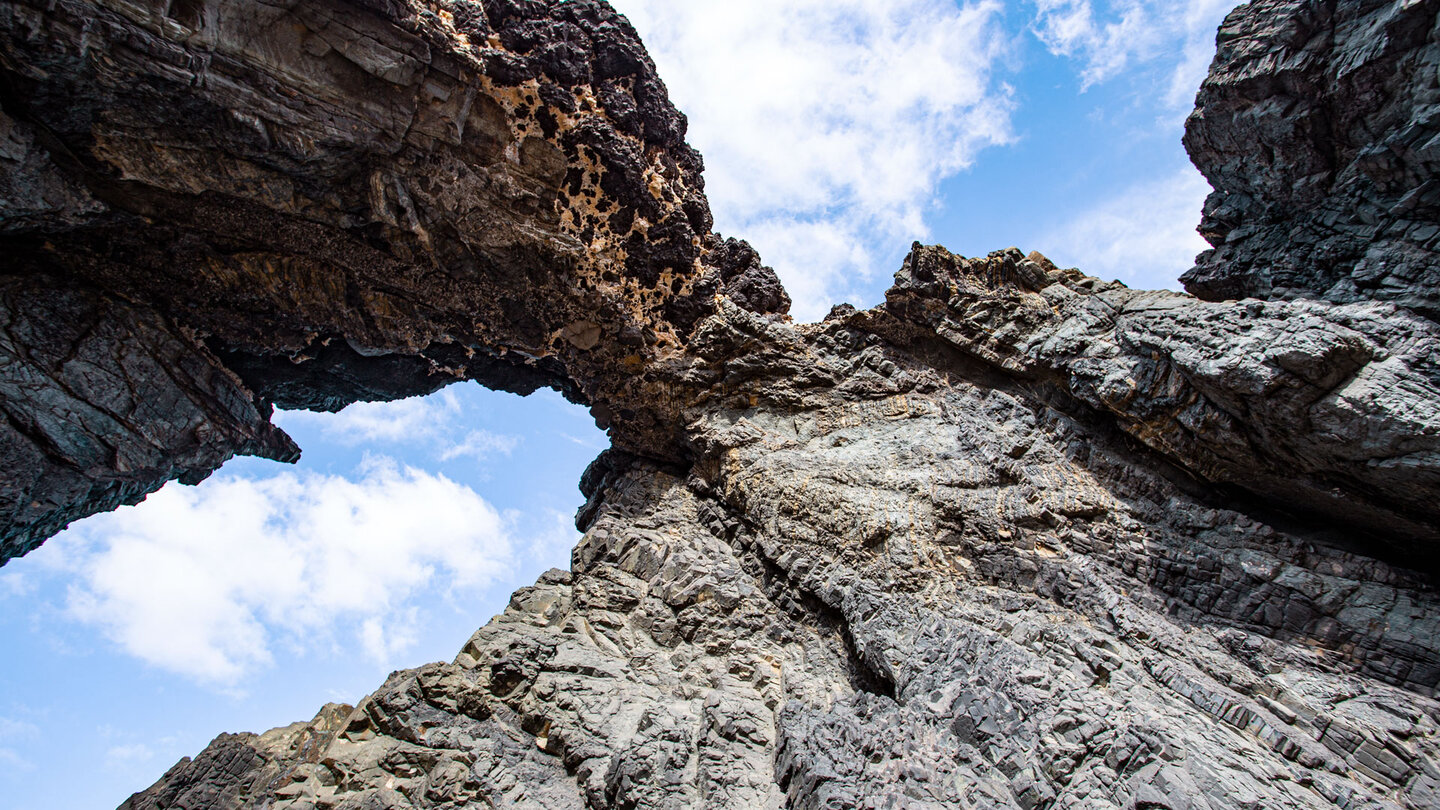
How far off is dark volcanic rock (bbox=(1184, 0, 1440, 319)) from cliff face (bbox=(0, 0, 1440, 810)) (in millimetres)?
150

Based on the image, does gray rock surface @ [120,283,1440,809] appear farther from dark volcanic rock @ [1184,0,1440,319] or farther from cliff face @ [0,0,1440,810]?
dark volcanic rock @ [1184,0,1440,319]

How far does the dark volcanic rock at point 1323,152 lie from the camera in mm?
9875

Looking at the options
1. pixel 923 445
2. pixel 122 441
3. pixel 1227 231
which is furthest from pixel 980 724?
pixel 122 441

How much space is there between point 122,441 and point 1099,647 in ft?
65.7

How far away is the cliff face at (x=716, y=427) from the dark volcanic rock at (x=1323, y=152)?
15cm

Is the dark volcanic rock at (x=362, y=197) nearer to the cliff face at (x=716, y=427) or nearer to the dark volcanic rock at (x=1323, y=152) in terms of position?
the cliff face at (x=716, y=427)

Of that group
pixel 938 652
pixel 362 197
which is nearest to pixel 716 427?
pixel 938 652

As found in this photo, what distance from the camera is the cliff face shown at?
371 inches

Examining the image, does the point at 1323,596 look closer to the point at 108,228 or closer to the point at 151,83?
the point at 151,83

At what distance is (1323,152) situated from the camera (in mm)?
11508

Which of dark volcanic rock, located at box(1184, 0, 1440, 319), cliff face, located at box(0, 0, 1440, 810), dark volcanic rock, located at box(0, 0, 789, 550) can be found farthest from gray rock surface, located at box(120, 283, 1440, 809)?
dark volcanic rock, located at box(0, 0, 789, 550)

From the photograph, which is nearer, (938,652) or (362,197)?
(938,652)

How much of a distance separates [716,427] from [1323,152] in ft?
42.8

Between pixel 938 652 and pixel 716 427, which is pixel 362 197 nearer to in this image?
pixel 716 427
